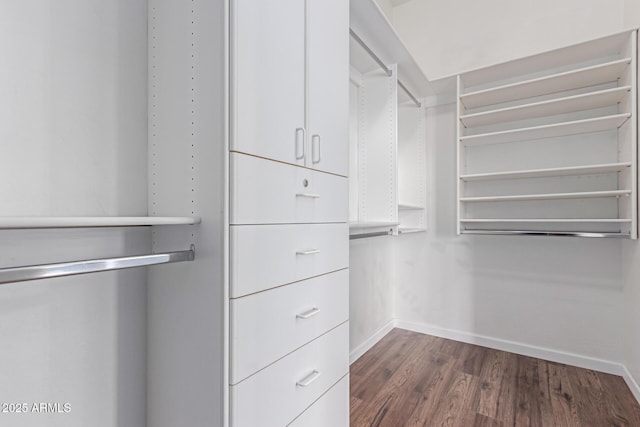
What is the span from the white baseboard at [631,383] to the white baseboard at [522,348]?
0.09 ft

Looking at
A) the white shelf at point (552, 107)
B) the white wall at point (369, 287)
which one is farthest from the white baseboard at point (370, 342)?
the white shelf at point (552, 107)

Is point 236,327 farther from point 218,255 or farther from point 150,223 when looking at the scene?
point 150,223

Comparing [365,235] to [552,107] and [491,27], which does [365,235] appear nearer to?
[552,107]

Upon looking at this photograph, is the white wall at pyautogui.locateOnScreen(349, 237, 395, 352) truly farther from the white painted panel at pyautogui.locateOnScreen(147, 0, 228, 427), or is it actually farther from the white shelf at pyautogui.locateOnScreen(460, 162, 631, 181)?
the white painted panel at pyautogui.locateOnScreen(147, 0, 228, 427)

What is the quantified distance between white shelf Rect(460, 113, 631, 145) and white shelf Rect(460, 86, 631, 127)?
14 centimetres

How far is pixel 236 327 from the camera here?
872 mm

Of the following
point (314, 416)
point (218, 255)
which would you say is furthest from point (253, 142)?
point (314, 416)

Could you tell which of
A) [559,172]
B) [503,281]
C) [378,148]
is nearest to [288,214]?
[378,148]

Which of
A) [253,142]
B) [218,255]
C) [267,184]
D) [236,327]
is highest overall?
[253,142]

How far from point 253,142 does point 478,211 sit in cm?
225

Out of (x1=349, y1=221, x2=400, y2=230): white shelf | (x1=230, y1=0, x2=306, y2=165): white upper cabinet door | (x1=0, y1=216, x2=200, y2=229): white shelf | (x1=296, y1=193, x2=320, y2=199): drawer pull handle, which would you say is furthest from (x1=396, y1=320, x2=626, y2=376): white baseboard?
(x1=0, y1=216, x2=200, y2=229): white shelf

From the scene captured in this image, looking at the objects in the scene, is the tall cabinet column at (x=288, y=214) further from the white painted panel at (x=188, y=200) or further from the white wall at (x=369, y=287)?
the white wall at (x=369, y=287)

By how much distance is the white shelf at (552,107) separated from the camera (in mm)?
1960

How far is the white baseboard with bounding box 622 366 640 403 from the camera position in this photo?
184 centimetres
